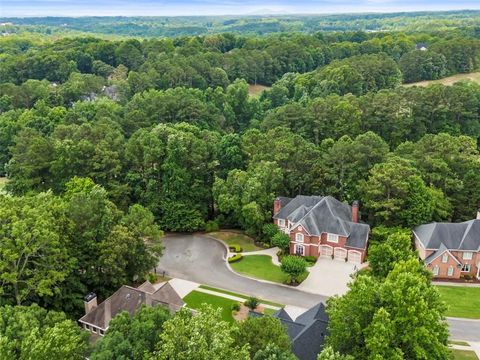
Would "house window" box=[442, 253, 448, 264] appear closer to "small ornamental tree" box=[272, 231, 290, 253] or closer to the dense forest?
the dense forest

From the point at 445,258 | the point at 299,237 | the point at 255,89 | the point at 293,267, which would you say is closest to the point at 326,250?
the point at 299,237

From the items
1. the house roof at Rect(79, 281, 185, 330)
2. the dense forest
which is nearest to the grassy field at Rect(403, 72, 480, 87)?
the dense forest

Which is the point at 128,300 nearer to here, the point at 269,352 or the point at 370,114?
the point at 269,352

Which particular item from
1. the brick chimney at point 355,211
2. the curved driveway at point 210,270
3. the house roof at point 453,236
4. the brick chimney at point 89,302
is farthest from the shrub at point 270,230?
the brick chimney at point 89,302

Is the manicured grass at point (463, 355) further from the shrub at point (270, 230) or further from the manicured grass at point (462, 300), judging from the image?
the shrub at point (270, 230)

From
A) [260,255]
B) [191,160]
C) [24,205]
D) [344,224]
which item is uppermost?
[24,205]

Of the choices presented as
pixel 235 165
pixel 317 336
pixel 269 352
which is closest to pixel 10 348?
pixel 269 352

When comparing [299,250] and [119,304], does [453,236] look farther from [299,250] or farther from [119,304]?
[119,304]
